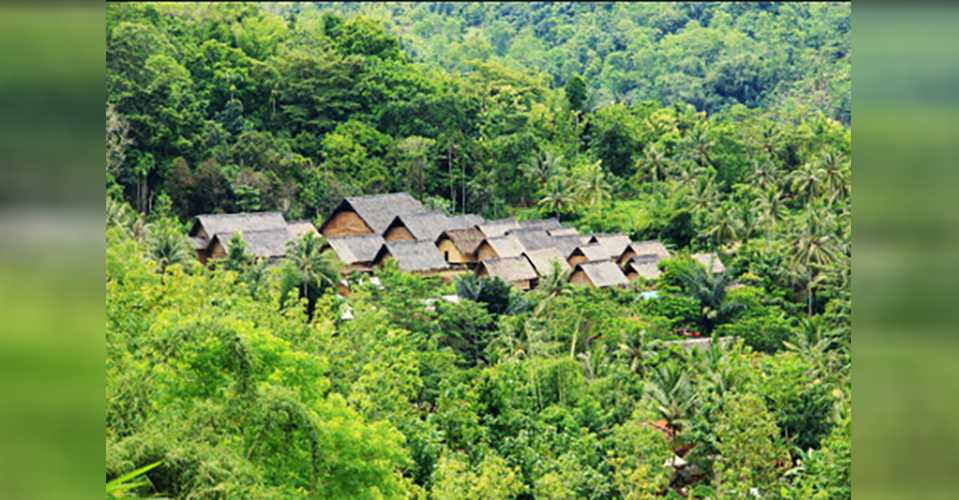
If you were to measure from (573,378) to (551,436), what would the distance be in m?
2.63

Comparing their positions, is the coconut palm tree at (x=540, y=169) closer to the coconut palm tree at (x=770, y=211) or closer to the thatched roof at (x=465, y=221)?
the thatched roof at (x=465, y=221)

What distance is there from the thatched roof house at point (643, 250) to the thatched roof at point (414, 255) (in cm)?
485

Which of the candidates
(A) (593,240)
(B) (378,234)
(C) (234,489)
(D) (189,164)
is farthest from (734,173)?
(C) (234,489)

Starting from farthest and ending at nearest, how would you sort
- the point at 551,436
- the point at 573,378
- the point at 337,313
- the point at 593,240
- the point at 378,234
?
the point at 593,240 → the point at 378,234 → the point at 337,313 → the point at 573,378 → the point at 551,436

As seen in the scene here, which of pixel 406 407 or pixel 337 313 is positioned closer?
pixel 406 407

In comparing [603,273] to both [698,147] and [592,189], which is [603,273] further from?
[698,147]

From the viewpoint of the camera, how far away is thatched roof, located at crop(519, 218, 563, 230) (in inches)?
1029

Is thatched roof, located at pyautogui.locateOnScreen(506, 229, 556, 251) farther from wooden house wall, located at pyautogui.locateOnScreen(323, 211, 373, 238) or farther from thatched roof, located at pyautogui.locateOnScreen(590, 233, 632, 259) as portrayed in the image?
wooden house wall, located at pyautogui.locateOnScreen(323, 211, 373, 238)

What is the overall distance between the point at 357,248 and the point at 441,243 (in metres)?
2.26

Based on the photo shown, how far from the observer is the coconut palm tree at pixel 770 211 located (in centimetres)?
2506

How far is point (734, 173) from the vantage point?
30.6 meters
